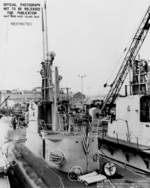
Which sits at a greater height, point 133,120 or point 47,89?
point 47,89

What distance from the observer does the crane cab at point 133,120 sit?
12227 mm

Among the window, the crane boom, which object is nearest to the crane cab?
the window

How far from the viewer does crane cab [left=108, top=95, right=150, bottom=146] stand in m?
12.2

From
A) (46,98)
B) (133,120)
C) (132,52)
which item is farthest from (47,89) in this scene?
(132,52)

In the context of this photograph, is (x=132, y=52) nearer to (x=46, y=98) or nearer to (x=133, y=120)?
(x=133, y=120)

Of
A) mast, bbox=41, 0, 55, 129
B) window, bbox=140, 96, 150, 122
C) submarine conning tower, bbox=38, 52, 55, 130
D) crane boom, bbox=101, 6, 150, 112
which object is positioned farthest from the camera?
crane boom, bbox=101, 6, 150, 112

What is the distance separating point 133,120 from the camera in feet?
42.8

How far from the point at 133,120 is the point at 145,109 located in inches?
41.6

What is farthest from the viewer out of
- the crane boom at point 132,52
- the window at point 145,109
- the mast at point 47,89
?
the crane boom at point 132,52

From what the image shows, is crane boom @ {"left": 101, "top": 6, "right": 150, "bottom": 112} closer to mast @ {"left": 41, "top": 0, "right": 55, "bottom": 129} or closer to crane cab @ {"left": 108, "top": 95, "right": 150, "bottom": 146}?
crane cab @ {"left": 108, "top": 95, "right": 150, "bottom": 146}

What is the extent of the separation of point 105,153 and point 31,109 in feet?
17.2

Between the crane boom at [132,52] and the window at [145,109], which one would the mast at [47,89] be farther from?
the crane boom at [132,52]

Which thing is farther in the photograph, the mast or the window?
the window

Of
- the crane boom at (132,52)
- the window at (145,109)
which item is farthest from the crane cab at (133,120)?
the crane boom at (132,52)
